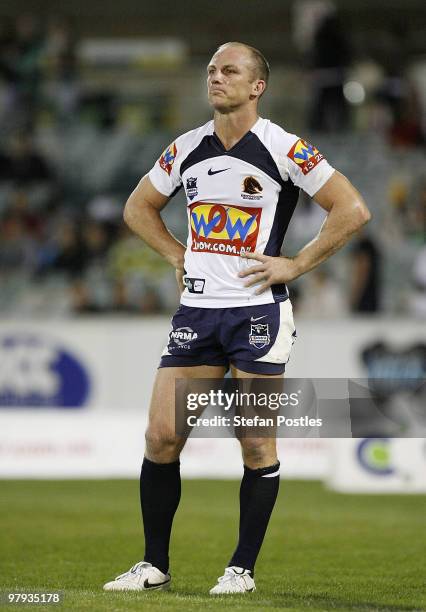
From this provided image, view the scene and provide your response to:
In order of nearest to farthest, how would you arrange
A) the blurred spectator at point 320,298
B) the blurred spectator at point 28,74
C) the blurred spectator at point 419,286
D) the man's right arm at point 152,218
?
1. the man's right arm at point 152,218
2. the blurred spectator at point 419,286
3. the blurred spectator at point 320,298
4. the blurred spectator at point 28,74

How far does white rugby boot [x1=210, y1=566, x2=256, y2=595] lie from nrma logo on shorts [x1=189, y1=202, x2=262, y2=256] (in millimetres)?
1484

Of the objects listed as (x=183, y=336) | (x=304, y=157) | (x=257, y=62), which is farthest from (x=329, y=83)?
(x=183, y=336)

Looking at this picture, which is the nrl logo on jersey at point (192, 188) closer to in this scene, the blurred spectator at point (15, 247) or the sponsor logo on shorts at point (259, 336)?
the sponsor logo on shorts at point (259, 336)

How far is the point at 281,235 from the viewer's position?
20.8ft

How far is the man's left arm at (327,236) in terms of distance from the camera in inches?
241

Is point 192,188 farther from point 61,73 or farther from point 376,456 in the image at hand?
point 61,73

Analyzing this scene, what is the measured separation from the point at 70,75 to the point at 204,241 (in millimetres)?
12803

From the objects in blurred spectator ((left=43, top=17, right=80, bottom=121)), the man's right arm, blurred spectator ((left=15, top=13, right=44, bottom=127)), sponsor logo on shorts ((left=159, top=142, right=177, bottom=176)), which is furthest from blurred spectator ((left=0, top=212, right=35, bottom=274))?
sponsor logo on shorts ((left=159, top=142, right=177, bottom=176))

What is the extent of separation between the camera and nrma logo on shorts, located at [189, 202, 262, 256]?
20.4 ft

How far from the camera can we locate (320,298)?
1590cm

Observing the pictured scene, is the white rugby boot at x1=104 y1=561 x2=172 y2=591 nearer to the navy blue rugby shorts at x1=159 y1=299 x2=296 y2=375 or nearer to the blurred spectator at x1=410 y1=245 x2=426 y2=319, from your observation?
the navy blue rugby shorts at x1=159 y1=299 x2=296 y2=375

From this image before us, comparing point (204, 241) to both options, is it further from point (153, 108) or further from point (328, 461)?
point (153, 108)

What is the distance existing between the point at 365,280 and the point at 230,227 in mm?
9605

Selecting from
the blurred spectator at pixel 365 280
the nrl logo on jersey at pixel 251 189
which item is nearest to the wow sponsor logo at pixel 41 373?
the blurred spectator at pixel 365 280
